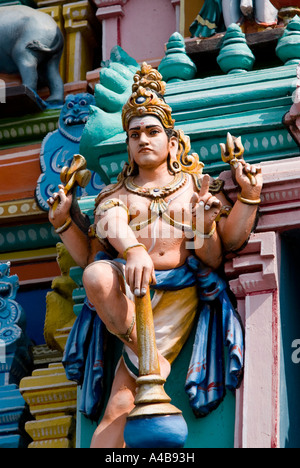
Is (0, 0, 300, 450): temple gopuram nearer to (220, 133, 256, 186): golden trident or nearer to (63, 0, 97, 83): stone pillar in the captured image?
(63, 0, 97, 83): stone pillar

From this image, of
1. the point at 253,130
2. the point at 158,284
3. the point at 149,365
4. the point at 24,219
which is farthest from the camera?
the point at 24,219

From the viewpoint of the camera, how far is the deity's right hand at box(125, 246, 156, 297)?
20.3ft

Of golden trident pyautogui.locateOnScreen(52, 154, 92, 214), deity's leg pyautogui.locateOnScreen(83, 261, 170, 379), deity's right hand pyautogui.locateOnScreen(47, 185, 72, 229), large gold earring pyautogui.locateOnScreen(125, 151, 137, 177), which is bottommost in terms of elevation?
deity's leg pyautogui.locateOnScreen(83, 261, 170, 379)

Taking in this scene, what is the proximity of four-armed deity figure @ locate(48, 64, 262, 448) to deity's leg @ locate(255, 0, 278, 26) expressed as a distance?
4.49 ft

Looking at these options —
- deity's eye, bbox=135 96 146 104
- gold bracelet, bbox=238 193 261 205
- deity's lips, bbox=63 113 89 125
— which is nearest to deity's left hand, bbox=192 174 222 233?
gold bracelet, bbox=238 193 261 205

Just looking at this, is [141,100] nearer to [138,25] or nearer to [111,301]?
[111,301]

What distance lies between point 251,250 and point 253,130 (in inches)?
29.0

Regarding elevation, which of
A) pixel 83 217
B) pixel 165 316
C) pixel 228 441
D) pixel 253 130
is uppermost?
pixel 253 130

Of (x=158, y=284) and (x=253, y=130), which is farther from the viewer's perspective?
(x=253, y=130)

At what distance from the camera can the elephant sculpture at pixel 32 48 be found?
8.60 m

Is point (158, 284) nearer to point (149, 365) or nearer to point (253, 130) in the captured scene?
point (149, 365)

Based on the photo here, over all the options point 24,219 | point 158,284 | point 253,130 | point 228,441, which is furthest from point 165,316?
point 24,219

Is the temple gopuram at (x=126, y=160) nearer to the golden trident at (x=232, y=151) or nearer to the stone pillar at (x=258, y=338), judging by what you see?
the stone pillar at (x=258, y=338)

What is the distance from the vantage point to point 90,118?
7262 mm
